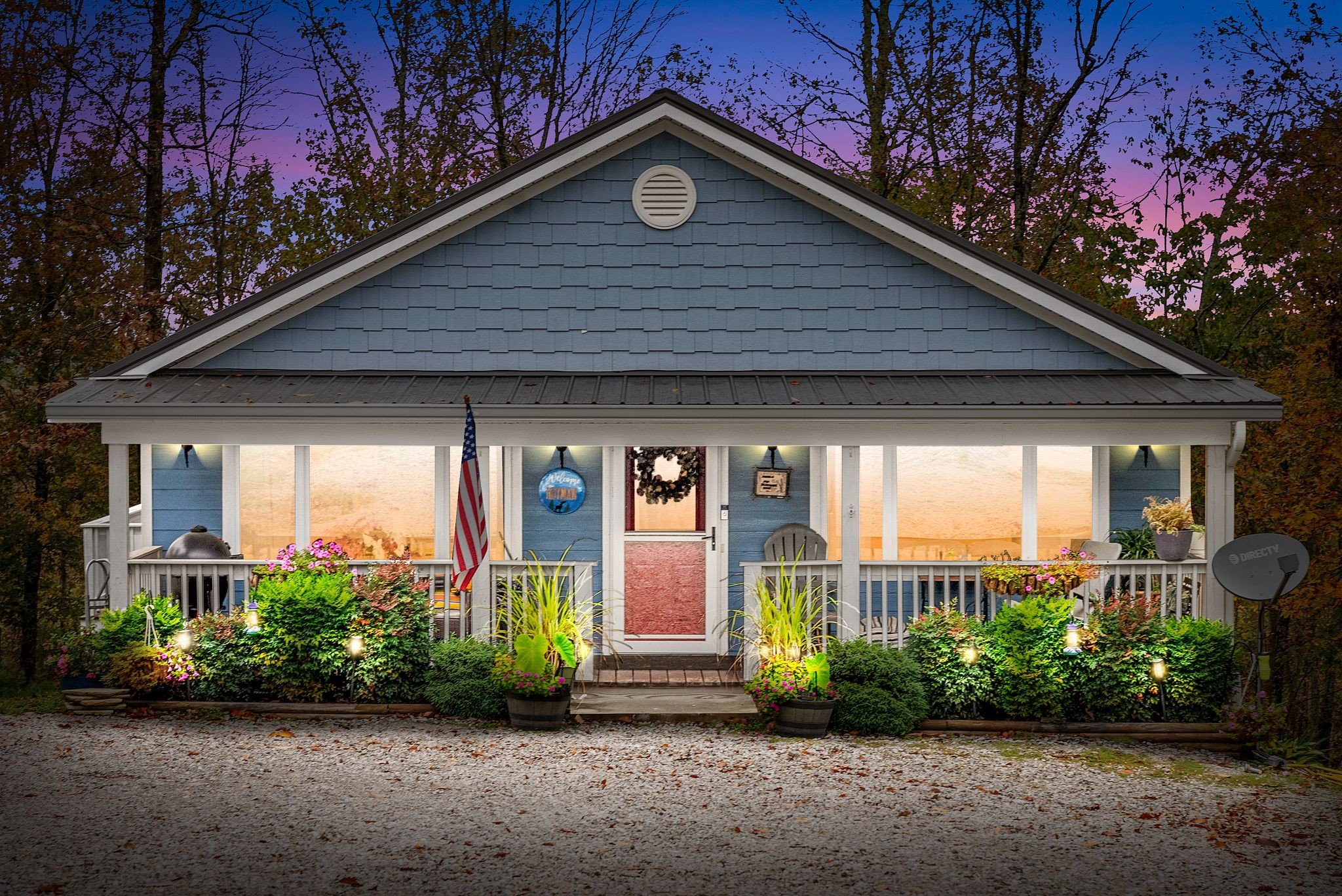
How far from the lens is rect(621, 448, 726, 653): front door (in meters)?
11.7

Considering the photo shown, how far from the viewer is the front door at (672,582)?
11.7 meters

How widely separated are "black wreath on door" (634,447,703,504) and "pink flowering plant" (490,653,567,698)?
10.1 feet

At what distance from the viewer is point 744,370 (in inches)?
431

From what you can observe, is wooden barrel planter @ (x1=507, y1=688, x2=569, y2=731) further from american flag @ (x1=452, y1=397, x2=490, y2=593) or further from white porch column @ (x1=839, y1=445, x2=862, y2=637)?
white porch column @ (x1=839, y1=445, x2=862, y2=637)

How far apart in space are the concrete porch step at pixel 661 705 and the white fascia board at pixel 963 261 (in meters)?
4.47

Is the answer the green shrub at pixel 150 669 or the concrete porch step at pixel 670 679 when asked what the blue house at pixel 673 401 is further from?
the concrete porch step at pixel 670 679

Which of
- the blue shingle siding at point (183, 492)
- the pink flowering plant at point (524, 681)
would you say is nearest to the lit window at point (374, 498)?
the blue shingle siding at point (183, 492)

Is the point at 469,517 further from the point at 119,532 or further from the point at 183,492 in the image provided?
the point at 183,492

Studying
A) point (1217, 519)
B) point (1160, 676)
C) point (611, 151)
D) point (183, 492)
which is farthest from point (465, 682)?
point (1217, 519)

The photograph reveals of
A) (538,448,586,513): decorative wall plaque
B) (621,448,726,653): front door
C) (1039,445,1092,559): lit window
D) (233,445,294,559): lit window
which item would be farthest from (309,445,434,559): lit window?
(1039,445,1092,559): lit window

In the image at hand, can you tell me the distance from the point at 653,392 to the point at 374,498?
3343 millimetres

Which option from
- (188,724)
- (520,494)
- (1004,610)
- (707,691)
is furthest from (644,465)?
(188,724)

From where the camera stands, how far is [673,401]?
387 inches

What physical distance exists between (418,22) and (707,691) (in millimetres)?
14758
